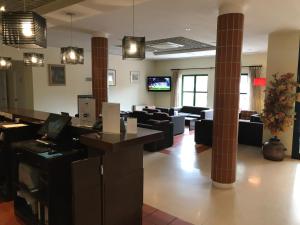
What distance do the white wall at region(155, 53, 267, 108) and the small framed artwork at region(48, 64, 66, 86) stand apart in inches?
185

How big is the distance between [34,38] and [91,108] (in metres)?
0.92

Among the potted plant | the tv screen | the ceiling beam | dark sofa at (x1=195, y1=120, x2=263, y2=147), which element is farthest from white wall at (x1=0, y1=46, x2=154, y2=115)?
the potted plant

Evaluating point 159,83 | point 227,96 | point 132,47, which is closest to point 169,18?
point 132,47

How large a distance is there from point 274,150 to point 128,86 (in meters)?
6.28

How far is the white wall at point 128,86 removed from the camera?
9242mm

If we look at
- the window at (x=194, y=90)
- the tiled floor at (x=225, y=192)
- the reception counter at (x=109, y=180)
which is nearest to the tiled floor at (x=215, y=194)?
the tiled floor at (x=225, y=192)

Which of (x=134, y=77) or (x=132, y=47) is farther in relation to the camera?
(x=134, y=77)

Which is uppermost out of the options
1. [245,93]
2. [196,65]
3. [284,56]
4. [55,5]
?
[55,5]

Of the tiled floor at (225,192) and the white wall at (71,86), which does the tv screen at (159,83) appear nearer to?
the white wall at (71,86)

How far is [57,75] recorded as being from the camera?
7328 mm

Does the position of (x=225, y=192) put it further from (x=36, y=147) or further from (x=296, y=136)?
(x=296, y=136)

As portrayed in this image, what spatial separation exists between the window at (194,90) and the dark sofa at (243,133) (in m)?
3.56

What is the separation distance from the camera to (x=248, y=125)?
603cm

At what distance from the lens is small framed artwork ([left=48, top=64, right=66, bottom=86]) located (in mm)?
7188
